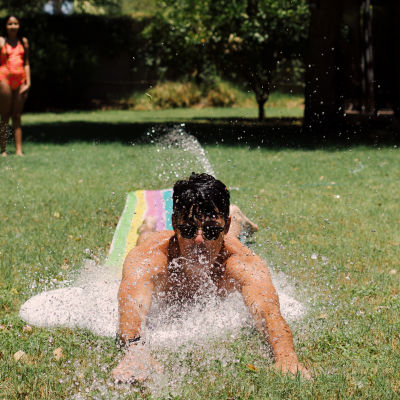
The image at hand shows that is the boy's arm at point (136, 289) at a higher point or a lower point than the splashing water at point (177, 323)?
higher

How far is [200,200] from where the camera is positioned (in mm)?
2893

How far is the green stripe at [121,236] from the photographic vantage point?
14.1ft

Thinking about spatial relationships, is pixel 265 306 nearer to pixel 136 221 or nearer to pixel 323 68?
pixel 136 221

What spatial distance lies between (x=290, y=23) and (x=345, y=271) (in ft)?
47.2

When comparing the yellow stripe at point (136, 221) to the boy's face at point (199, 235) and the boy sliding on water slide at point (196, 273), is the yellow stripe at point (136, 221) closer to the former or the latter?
the boy sliding on water slide at point (196, 273)

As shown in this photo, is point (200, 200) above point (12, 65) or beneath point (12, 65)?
beneath

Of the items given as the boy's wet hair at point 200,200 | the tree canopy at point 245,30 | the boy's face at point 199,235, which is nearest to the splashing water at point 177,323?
the boy's face at point 199,235

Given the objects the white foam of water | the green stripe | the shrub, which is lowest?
the shrub

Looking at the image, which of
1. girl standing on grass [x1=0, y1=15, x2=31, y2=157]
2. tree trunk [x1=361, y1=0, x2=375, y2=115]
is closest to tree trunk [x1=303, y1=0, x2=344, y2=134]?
tree trunk [x1=361, y1=0, x2=375, y2=115]

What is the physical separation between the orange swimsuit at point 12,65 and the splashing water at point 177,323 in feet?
21.9

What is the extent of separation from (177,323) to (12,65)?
25.2ft

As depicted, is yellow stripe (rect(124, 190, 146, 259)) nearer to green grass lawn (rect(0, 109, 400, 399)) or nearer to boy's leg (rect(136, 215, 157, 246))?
boy's leg (rect(136, 215, 157, 246))

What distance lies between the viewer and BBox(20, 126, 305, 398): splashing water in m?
2.63

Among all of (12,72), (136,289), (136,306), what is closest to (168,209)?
(136,289)
